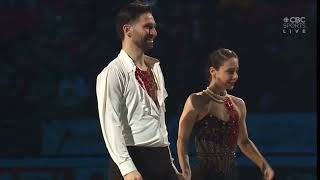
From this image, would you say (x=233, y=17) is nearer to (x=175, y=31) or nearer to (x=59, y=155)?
(x=175, y=31)

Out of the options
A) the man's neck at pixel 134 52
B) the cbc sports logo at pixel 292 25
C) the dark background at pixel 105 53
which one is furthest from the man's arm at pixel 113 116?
the cbc sports logo at pixel 292 25

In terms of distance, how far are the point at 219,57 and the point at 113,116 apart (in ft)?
4.47

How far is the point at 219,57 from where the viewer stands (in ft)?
11.7

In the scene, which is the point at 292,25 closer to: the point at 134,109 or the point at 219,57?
the point at 219,57

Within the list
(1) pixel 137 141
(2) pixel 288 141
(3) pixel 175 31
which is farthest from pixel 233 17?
(1) pixel 137 141

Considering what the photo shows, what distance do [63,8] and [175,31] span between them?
2.51 feet

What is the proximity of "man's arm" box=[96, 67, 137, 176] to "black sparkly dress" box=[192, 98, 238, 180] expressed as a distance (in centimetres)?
97

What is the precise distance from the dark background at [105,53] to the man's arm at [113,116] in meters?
1.27

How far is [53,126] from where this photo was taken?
12.7ft

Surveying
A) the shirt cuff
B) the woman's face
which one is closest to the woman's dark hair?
the woman's face

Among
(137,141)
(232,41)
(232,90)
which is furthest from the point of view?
(232,41)

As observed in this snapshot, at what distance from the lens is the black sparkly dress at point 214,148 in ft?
10.6

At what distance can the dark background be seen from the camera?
3768mm

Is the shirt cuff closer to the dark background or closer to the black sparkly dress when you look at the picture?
the black sparkly dress
